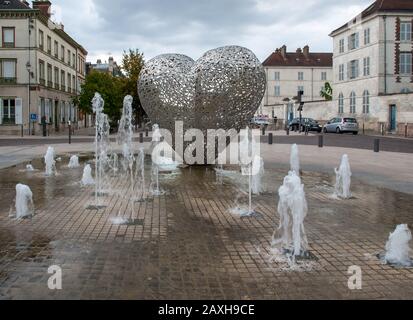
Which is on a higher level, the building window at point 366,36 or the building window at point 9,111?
the building window at point 366,36

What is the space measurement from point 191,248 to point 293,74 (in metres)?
71.0

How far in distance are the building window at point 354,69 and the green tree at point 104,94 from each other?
2080 cm

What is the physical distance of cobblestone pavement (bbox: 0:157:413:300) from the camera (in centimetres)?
436

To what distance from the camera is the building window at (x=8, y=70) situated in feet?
129

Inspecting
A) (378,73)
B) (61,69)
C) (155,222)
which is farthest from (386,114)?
(155,222)

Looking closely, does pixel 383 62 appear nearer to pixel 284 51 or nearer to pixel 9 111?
pixel 9 111

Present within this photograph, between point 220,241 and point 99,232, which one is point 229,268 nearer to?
point 220,241

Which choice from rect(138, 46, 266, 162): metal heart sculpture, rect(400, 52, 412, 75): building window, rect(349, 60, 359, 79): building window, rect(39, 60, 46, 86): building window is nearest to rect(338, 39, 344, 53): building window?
rect(349, 60, 359, 79): building window

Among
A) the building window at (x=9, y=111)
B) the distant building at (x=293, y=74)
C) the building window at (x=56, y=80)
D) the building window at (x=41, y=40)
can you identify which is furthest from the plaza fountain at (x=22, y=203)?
the distant building at (x=293, y=74)

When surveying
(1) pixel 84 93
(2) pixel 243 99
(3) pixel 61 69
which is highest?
(3) pixel 61 69

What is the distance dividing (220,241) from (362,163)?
33.5 feet

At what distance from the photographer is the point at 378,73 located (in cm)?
3972

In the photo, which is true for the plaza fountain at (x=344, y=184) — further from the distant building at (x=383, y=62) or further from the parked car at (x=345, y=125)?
the parked car at (x=345, y=125)
